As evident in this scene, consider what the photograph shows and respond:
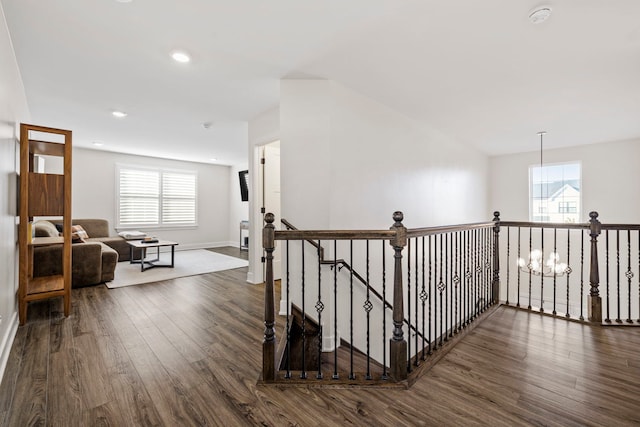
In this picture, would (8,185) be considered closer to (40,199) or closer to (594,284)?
(40,199)

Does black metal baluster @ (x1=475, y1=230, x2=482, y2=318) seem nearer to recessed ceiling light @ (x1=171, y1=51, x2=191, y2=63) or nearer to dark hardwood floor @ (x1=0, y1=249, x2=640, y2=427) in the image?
dark hardwood floor @ (x1=0, y1=249, x2=640, y2=427)

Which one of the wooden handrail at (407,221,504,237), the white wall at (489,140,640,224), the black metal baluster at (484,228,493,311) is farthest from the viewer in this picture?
the white wall at (489,140,640,224)

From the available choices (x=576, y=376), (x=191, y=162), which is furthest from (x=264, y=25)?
(x=191, y=162)

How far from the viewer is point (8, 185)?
230 centimetres

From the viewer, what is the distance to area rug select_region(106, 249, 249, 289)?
448 cm

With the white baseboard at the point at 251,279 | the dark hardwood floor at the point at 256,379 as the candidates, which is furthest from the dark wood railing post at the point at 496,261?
the white baseboard at the point at 251,279

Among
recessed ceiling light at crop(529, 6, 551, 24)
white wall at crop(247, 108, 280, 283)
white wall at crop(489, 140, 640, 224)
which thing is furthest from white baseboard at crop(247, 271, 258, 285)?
white wall at crop(489, 140, 640, 224)

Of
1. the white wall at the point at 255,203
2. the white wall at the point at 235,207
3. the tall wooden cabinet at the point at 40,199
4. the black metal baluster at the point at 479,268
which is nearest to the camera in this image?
the tall wooden cabinet at the point at 40,199

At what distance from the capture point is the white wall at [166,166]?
6375 millimetres

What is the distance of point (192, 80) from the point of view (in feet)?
9.73

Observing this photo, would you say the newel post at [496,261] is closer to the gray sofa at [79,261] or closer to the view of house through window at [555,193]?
the view of house through window at [555,193]

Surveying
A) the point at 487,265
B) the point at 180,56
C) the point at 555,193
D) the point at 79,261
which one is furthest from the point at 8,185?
the point at 555,193

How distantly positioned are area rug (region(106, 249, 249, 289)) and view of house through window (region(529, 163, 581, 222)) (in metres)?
6.15

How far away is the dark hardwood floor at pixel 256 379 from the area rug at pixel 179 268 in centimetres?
161
